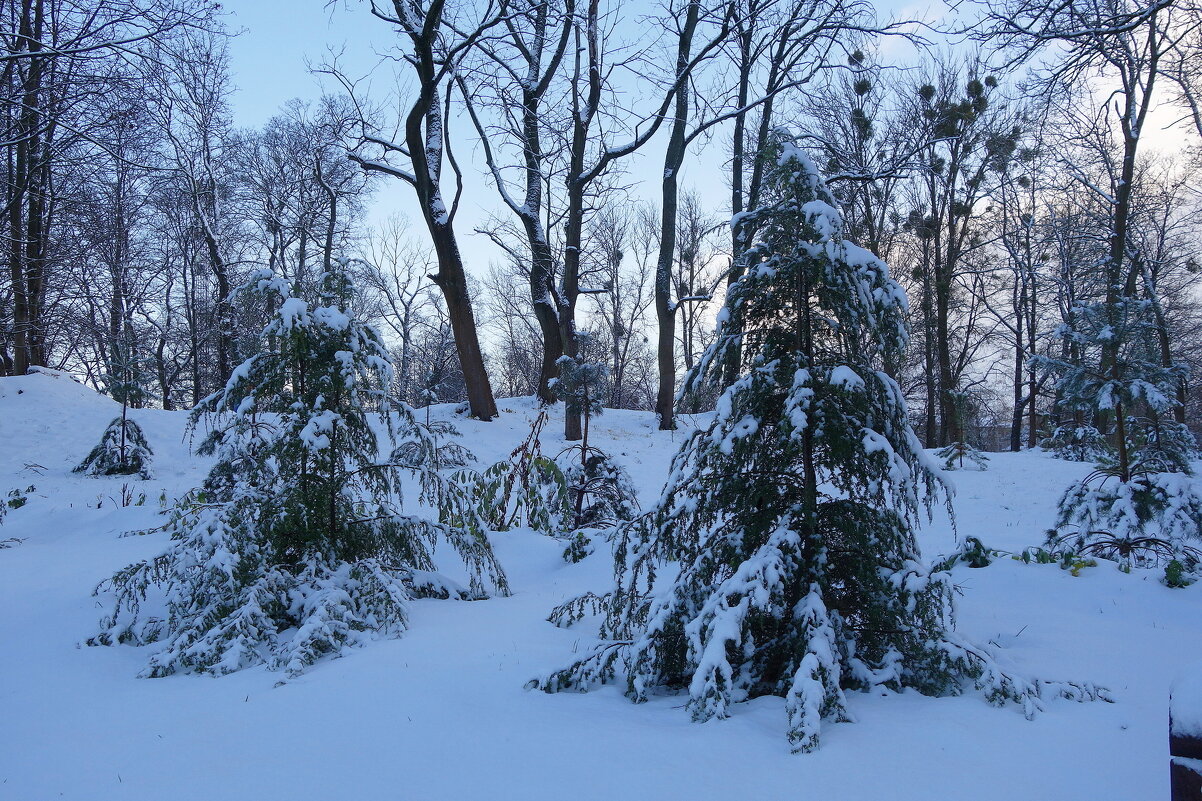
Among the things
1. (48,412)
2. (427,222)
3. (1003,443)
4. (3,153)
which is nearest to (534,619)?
(427,222)

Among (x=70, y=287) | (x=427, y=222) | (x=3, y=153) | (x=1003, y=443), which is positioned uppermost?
(x=3, y=153)

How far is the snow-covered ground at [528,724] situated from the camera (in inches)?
89.7

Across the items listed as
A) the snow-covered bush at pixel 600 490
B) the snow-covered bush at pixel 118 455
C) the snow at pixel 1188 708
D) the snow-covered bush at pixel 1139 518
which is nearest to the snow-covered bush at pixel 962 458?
the snow-covered bush at pixel 1139 518

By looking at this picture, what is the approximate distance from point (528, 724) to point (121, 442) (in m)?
10.8

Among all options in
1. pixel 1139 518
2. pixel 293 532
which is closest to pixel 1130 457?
pixel 1139 518

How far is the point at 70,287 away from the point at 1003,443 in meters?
47.1

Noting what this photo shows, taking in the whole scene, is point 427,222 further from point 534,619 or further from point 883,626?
point 883,626

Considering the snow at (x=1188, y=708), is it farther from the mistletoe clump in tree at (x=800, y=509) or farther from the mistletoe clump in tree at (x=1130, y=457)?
the mistletoe clump in tree at (x=1130, y=457)

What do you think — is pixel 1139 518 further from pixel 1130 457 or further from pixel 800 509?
pixel 800 509

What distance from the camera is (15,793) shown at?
232 centimetres

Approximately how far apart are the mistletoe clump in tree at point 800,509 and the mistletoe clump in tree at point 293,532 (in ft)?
5.76

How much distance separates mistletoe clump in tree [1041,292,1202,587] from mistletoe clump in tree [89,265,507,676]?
18.4 feet

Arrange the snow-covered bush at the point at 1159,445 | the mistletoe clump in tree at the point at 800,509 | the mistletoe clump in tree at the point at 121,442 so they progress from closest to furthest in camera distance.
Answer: the mistletoe clump in tree at the point at 800,509 → the snow-covered bush at the point at 1159,445 → the mistletoe clump in tree at the point at 121,442

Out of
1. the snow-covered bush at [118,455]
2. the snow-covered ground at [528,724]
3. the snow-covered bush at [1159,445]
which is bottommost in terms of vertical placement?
the snow-covered ground at [528,724]
